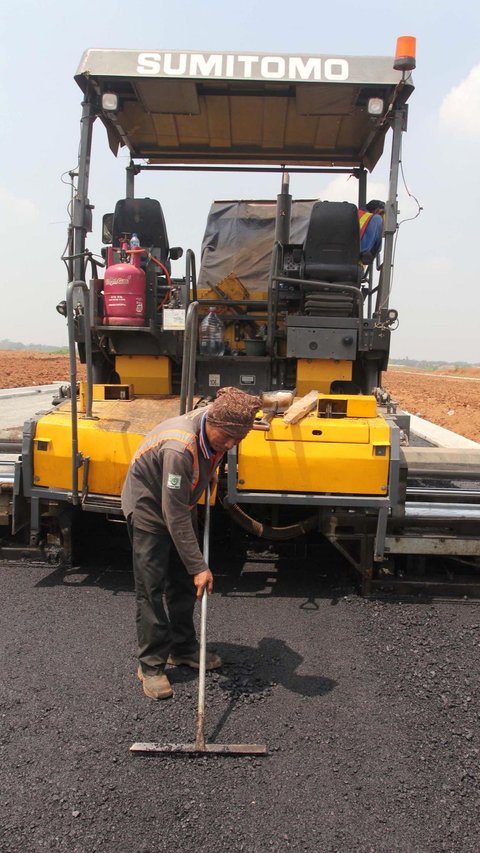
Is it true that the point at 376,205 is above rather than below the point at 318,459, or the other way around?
above

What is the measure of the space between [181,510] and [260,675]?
3.17 ft

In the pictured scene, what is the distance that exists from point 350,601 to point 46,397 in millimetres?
14738

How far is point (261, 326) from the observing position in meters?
5.50

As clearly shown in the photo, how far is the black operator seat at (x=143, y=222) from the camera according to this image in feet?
18.0

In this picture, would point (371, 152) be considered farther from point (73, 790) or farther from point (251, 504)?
point (73, 790)

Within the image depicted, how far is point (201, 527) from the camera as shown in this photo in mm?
4293

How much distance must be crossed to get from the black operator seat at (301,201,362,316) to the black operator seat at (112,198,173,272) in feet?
4.29

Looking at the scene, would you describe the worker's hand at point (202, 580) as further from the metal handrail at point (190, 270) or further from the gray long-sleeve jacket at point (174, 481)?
the metal handrail at point (190, 270)

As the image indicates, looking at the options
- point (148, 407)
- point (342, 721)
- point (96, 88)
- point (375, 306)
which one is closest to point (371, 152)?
point (375, 306)

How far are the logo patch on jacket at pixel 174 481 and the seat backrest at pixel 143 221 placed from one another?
3.15 m

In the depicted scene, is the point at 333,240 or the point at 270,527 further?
the point at 333,240

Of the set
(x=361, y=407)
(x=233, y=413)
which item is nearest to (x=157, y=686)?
(x=233, y=413)

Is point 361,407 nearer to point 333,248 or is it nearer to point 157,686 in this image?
point 333,248

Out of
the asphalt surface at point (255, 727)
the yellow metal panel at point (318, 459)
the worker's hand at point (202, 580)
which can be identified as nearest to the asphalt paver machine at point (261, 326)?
the yellow metal panel at point (318, 459)
